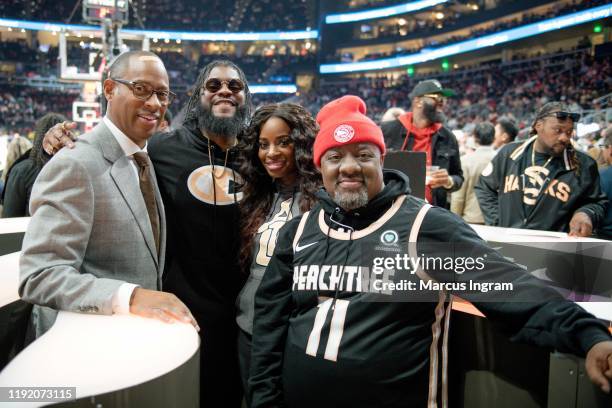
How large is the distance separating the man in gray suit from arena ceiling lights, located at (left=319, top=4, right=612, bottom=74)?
21.6 m

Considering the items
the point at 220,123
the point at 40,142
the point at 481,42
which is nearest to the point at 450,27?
the point at 481,42

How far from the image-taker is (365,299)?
1.72m

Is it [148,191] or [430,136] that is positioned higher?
[430,136]

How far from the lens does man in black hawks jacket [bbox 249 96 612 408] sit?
166 cm

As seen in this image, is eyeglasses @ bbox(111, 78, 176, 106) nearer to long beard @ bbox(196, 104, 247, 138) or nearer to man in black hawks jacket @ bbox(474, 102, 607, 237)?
long beard @ bbox(196, 104, 247, 138)

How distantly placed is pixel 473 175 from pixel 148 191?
437 cm

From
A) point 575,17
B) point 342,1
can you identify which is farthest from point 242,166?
point 342,1

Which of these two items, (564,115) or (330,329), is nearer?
(330,329)

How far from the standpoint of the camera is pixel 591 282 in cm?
212

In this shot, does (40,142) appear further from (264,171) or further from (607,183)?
(607,183)

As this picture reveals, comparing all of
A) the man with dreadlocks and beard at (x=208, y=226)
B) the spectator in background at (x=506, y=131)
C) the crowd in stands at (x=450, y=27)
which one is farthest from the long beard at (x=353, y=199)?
the crowd in stands at (x=450, y=27)

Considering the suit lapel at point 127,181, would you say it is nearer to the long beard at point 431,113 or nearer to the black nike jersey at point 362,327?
the black nike jersey at point 362,327

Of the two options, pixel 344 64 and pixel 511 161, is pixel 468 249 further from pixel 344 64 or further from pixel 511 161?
pixel 344 64

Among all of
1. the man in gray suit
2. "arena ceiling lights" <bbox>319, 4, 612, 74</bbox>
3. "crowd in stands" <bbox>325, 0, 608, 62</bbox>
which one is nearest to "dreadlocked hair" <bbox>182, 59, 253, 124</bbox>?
the man in gray suit
